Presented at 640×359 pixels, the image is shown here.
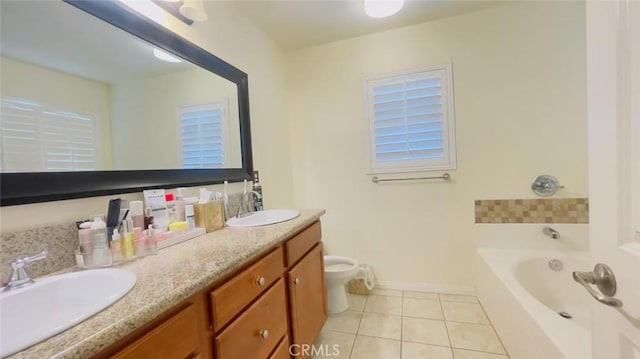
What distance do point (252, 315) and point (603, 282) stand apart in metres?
0.97

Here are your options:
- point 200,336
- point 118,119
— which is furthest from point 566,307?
point 118,119

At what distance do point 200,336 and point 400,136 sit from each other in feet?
6.71

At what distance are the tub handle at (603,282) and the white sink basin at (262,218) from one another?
118 cm

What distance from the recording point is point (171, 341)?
635 mm

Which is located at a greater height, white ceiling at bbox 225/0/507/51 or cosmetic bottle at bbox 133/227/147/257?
white ceiling at bbox 225/0/507/51

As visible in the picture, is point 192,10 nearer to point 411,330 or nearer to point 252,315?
point 252,315

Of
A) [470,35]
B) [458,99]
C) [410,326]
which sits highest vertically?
[470,35]

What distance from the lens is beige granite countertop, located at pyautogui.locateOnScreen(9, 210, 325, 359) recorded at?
0.45 metres

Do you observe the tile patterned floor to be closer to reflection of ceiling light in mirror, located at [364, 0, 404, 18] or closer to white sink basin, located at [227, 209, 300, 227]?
white sink basin, located at [227, 209, 300, 227]

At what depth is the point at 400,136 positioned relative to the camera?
7.58ft

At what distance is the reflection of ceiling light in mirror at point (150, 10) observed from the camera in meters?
1.14

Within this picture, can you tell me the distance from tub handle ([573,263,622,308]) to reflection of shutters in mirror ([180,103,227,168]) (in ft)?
5.06

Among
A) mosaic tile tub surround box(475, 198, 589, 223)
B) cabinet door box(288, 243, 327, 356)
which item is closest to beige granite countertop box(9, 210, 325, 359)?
cabinet door box(288, 243, 327, 356)

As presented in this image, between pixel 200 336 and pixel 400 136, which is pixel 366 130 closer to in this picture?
pixel 400 136
